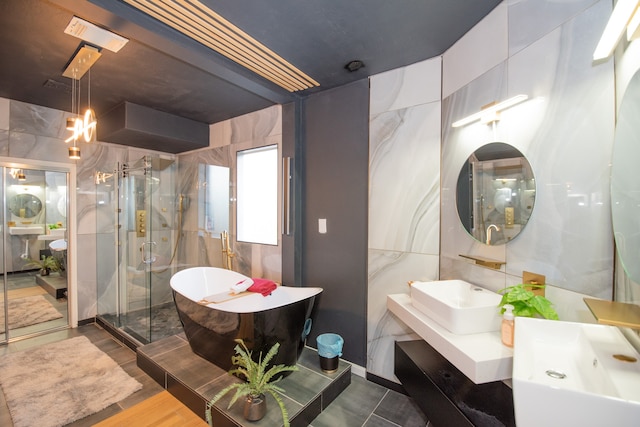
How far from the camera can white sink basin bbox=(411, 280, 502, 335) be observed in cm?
140

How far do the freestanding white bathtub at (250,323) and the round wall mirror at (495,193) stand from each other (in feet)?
4.35

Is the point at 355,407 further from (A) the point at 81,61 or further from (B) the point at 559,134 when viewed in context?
(A) the point at 81,61

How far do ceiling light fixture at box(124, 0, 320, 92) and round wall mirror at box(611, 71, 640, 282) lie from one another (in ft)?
6.59

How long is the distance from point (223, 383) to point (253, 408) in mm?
519

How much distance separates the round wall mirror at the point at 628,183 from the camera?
3.24ft

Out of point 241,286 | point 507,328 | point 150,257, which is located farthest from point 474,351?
point 150,257

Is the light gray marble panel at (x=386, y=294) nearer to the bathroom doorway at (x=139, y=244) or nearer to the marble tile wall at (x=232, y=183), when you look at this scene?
the marble tile wall at (x=232, y=183)

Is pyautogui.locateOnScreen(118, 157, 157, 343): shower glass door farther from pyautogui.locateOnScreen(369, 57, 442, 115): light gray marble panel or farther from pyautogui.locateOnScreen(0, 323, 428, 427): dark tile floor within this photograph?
pyautogui.locateOnScreen(369, 57, 442, 115): light gray marble panel

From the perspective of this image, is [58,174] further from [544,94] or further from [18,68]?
[544,94]

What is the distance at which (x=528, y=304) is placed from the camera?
129cm

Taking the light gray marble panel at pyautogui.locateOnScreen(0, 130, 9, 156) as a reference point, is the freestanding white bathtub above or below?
below

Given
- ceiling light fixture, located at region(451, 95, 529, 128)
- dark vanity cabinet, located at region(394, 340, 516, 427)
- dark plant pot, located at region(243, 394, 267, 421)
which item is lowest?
dark plant pot, located at region(243, 394, 267, 421)

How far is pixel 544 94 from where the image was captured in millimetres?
1439

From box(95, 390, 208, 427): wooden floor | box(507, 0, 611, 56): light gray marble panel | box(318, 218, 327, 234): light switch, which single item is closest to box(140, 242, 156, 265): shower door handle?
box(95, 390, 208, 427): wooden floor
